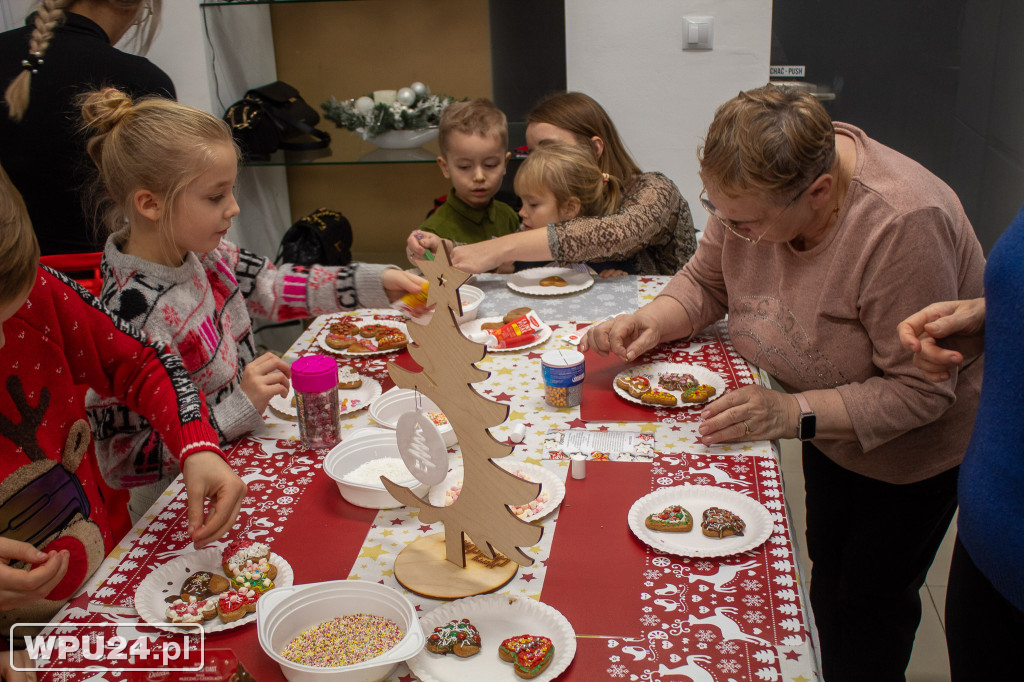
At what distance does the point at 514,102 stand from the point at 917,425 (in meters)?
2.63

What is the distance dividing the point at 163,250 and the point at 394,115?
207cm

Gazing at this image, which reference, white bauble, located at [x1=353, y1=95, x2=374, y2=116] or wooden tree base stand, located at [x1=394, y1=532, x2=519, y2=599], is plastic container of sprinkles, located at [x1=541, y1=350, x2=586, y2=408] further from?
white bauble, located at [x1=353, y1=95, x2=374, y2=116]

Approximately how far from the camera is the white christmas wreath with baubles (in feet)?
11.7

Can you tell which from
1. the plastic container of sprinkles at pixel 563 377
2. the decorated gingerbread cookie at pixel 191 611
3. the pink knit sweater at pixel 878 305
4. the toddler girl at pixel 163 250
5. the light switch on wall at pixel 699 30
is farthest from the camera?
the light switch on wall at pixel 699 30

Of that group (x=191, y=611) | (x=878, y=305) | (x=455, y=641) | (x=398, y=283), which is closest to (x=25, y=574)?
(x=191, y=611)

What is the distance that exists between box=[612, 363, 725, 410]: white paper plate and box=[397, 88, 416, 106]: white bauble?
2.09 m

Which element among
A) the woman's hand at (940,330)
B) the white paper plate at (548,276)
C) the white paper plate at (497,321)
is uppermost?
the woman's hand at (940,330)

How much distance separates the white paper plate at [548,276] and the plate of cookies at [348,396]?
2.17 feet

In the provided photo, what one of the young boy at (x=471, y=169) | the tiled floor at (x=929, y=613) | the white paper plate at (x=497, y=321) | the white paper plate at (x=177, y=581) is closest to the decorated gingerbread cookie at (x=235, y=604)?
the white paper plate at (x=177, y=581)

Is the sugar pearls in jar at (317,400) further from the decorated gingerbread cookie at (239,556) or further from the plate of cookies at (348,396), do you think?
the decorated gingerbread cookie at (239,556)

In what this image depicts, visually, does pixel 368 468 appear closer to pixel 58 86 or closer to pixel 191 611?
pixel 191 611

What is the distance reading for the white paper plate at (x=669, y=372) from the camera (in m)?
1.72

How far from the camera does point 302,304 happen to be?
1.99 m

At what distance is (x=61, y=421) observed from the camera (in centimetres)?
135
